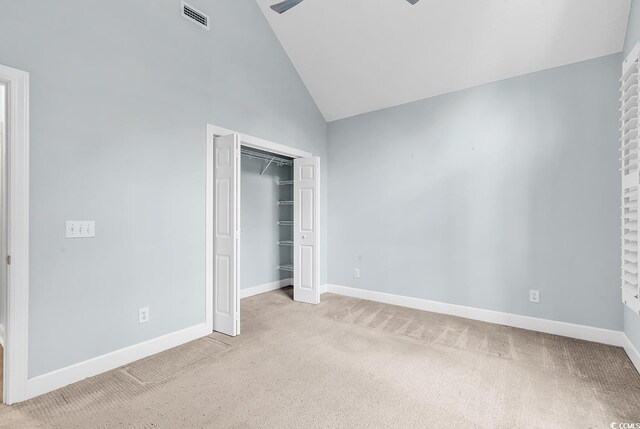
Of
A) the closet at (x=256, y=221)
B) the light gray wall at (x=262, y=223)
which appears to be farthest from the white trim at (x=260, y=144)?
the light gray wall at (x=262, y=223)

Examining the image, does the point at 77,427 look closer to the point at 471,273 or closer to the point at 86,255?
the point at 86,255

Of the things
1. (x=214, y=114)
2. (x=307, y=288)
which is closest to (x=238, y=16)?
(x=214, y=114)

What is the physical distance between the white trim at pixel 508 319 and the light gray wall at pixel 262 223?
1498 mm

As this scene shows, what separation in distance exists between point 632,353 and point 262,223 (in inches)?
178

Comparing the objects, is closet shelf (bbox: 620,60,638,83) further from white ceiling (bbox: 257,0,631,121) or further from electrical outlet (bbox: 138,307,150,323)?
electrical outlet (bbox: 138,307,150,323)

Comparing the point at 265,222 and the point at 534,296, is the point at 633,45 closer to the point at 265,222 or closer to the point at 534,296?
the point at 534,296

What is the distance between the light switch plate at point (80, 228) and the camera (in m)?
2.24

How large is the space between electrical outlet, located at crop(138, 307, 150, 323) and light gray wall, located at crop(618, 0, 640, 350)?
414 centimetres

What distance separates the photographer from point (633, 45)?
2.50 m

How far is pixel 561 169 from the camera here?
3.14 m

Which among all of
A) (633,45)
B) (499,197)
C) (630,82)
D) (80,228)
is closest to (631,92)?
(630,82)

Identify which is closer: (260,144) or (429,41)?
(429,41)

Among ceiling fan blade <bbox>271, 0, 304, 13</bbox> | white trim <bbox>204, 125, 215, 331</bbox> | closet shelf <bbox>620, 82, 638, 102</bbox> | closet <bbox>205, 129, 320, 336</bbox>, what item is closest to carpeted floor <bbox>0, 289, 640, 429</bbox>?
white trim <bbox>204, 125, 215, 331</bbox>

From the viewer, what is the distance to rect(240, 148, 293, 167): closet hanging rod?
15.1 feet
